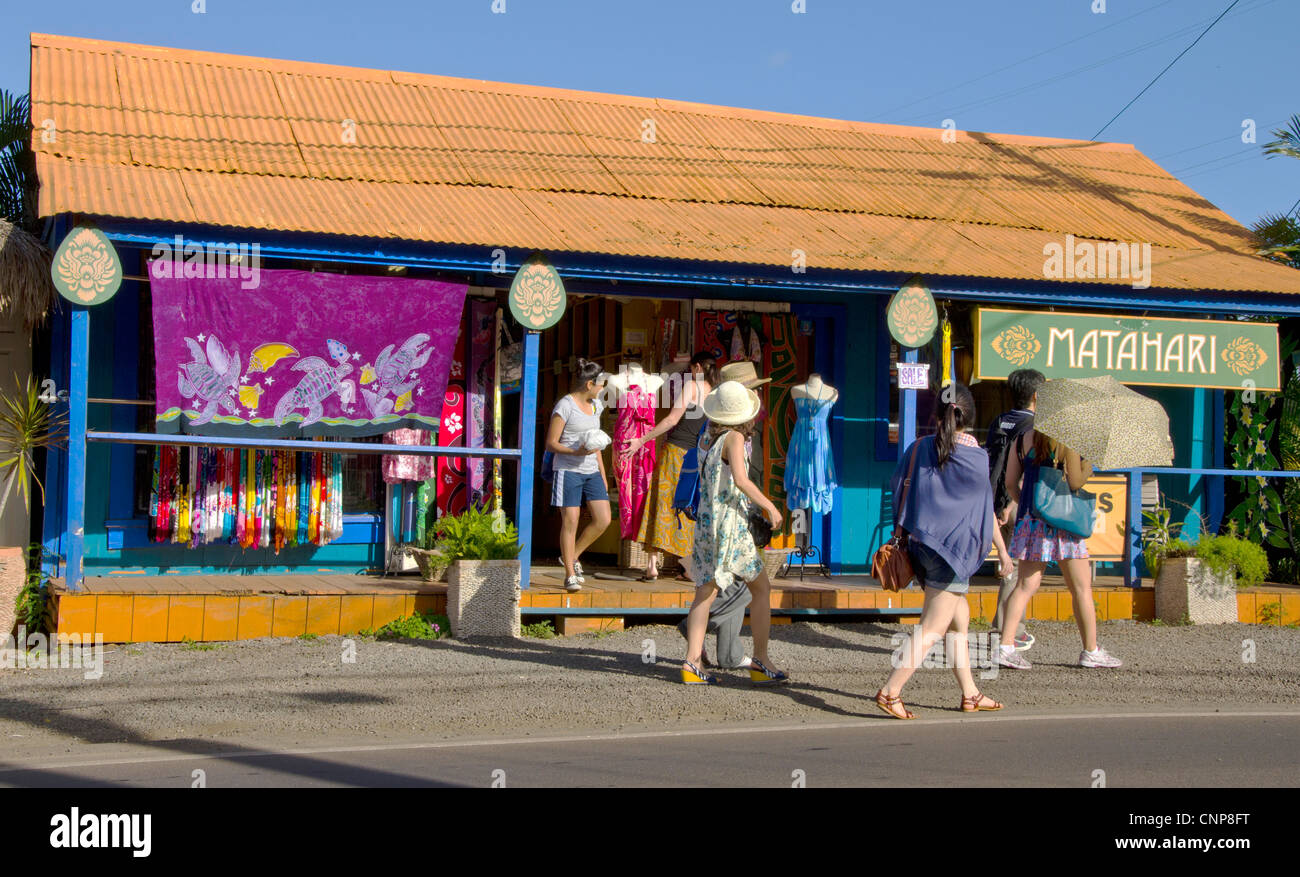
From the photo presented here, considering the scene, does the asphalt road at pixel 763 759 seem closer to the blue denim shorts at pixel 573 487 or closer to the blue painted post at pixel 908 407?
the blue denim shorts at pixel 573 487

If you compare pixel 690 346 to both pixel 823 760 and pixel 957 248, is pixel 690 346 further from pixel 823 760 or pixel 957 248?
pixel 823 760

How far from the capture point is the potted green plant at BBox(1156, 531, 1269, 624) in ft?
34.7

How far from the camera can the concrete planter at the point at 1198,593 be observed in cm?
1056

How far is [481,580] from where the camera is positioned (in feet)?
30.1

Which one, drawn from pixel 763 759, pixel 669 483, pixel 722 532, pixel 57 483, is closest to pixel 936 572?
pixel 722 532

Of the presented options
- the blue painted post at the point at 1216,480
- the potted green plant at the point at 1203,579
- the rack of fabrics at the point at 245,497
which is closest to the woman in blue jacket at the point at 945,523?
the potted green plant at the point at 1203,579

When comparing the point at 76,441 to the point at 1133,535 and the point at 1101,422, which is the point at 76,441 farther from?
the point at 1133,535

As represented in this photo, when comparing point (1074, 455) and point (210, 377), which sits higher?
point (210, 377)

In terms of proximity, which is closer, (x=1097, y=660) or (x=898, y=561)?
(x=898, y=561)

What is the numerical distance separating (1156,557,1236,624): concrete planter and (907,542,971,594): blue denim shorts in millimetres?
4460

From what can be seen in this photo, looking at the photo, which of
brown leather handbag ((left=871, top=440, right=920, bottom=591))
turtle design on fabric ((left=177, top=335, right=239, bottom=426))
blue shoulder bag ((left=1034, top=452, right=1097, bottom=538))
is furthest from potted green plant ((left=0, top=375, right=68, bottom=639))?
blue shoulder bag ((left=1034, top=452, right=1097, bottom=538))

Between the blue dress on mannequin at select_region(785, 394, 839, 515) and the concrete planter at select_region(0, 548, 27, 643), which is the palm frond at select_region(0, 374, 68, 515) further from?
the blue dress on mannequin at select_region(785, 394, 839, 515)

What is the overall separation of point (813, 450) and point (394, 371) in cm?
357

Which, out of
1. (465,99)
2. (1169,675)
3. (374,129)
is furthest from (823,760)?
(465,99)
